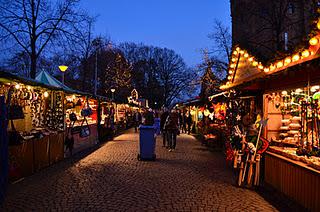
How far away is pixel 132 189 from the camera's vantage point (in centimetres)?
797

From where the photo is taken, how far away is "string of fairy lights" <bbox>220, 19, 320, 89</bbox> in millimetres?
6199

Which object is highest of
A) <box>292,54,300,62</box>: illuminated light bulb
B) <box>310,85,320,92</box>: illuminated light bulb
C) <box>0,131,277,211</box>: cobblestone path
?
<box>292,54,300,62</box>: illuminated light bulb

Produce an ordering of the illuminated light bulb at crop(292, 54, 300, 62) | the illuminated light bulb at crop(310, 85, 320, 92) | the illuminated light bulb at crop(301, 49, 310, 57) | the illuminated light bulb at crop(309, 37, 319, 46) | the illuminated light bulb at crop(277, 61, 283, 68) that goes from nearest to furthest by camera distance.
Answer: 1. the illuminated light bulb at crop(309, 37, 319, 46)
2. the illuminated light bulb at crop(301, 49, 310, 57)
3. the illuminated light bulb at crop(292, 54, 300, 62)
4. the illuminated light bulb at crop(310, 85, 320, 92)
5. the illuminated light bulb at crop(277, 61, 283, 68)

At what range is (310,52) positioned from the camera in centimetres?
637

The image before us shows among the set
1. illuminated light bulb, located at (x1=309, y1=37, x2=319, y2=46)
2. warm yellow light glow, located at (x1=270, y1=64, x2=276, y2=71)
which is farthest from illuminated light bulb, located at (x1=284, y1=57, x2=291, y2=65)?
illuminated light bulb, located at (x1=309, y1=37, x2=319, y2=46)

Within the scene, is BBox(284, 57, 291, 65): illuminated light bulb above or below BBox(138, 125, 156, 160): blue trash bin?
above

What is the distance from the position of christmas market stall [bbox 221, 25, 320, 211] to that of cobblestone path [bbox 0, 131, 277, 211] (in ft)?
2.16

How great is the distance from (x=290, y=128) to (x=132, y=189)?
412cm

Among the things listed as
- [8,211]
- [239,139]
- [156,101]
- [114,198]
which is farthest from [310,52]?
[156,101]

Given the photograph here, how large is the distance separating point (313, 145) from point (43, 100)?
1015 centimetres

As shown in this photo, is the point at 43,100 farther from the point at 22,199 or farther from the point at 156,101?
the point at 156,101

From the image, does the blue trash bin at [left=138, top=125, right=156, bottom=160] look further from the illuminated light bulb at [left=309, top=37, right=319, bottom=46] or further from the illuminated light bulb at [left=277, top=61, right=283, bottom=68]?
the illuminated light bulb at [left=309, top=37, right=319, bottom=46]

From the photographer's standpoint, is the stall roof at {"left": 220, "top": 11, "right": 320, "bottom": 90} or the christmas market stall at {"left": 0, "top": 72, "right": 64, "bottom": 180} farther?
the christmas market stall at {"left": 0, "top": 72, "right": 64, "bottom": 180}

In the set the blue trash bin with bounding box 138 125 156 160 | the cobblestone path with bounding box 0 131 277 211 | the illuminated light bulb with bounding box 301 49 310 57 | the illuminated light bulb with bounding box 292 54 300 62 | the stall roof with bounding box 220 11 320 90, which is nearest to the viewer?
the stall roof with bounding box 220 11 320 90
